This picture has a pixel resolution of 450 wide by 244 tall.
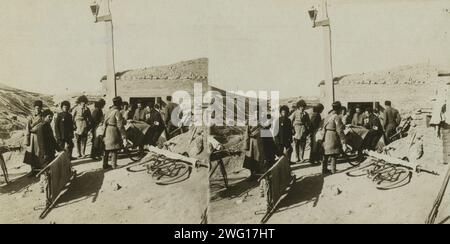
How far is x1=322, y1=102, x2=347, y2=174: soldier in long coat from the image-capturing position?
520 cm

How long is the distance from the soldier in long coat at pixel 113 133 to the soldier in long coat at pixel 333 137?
98.8 inches

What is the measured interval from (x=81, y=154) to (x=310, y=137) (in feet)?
9.37

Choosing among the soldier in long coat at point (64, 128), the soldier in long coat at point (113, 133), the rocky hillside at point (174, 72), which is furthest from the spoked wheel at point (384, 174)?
the soldier in long coat at point (64, 128)

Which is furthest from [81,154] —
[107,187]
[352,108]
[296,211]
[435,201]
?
[435,201]

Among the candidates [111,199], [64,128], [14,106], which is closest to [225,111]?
[111,199]

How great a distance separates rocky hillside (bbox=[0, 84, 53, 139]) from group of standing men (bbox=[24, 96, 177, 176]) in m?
0.08

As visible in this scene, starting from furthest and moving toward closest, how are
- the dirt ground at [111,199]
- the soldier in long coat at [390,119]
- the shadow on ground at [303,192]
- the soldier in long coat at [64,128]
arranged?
the soldier in long coat at [390,119]
the soldier in long coat at [64,128]
the shadow on ground at [303,192]
the dirt ground at [111,199]

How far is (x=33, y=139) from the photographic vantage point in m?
5.11

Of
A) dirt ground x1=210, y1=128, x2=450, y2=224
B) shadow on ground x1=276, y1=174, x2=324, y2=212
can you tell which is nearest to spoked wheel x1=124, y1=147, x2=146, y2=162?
dirt ground x1=210, y1=128, x2=450, y2=224

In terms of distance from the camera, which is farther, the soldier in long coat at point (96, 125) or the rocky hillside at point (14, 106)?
the soldier in long coat at point (96, 125)

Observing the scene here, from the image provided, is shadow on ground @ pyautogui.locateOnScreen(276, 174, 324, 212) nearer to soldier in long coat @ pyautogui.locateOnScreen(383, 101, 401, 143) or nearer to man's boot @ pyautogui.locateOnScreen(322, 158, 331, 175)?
man's boot @ pyautogui.locateOnScreen(322, 158, 331, 175)

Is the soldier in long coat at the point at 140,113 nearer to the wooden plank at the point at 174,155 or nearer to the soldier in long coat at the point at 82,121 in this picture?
the wooden plank at the point at 174,155

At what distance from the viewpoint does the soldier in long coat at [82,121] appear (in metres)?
5.18
